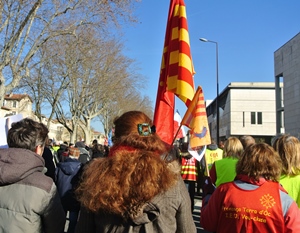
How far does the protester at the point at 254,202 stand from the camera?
2.52 m

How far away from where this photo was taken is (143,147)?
215 centimetres

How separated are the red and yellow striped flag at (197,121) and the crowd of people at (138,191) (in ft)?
2.62

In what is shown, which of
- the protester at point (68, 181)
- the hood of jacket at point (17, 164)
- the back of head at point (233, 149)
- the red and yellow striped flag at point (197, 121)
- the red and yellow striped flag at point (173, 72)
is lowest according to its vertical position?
the protester at point (68, 181)

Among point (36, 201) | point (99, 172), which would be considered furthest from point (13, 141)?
point (99, 172)

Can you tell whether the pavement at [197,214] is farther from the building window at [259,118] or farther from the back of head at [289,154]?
the building window at [259,118]

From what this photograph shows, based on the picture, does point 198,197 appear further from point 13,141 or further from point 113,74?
point 113,74

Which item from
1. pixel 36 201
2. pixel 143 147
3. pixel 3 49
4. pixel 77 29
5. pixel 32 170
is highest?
pixel 77 29

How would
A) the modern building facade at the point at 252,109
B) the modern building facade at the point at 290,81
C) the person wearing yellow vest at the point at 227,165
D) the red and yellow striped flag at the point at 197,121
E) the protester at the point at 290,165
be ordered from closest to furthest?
the protester at the point at 290,165
the red and yellow striped flag at the point at 197,121
the person wearing yellow vest at the point at 227,165
the modern building facade at the point at 290,81
the modern building facade at the point at 252,109

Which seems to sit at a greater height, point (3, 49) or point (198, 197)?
point (3, 49)

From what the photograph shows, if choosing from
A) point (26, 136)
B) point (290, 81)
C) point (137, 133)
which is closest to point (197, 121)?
point (137, 133)

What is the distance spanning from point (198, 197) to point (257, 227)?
351 inches

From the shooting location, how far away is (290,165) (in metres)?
3.31

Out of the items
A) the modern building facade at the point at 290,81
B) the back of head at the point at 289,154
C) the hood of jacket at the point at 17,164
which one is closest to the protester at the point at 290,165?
the back of head at the point at 289,154

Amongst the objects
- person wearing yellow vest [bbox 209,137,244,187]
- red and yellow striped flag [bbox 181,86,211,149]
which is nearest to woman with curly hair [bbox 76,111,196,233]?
red and yellow striped flag [bbox 181,86,211,149]
